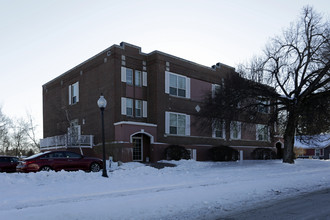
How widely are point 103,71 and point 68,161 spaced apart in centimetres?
1132

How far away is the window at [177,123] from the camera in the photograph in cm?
2752

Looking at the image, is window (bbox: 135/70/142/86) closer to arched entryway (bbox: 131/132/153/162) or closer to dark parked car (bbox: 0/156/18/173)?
arched entryway (bbox: 131/132/153/162)

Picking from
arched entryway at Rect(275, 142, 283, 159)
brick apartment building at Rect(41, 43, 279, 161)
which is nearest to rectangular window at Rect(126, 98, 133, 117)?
brick apartment building at Rect(41, 43, 279, 161)

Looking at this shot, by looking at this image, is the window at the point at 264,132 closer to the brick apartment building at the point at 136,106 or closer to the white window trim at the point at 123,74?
the brick apartment building at the point at 136,106

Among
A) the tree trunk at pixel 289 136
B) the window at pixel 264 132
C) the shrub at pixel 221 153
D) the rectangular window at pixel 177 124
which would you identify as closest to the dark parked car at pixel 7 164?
the rectangular window at pixel 177 124

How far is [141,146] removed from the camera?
87.1ft

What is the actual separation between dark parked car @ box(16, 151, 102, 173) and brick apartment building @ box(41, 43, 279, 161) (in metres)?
5.84

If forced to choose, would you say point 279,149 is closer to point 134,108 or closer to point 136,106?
point 136,106

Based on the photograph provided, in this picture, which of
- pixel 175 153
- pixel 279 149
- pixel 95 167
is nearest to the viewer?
pixel 95 167

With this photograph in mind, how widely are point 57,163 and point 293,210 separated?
500 inches

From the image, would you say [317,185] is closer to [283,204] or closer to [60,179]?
[283,204]

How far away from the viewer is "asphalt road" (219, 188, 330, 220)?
7.27m

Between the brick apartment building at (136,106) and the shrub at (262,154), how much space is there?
6.14m

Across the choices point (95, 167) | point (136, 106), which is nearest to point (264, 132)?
point (136, 106)
